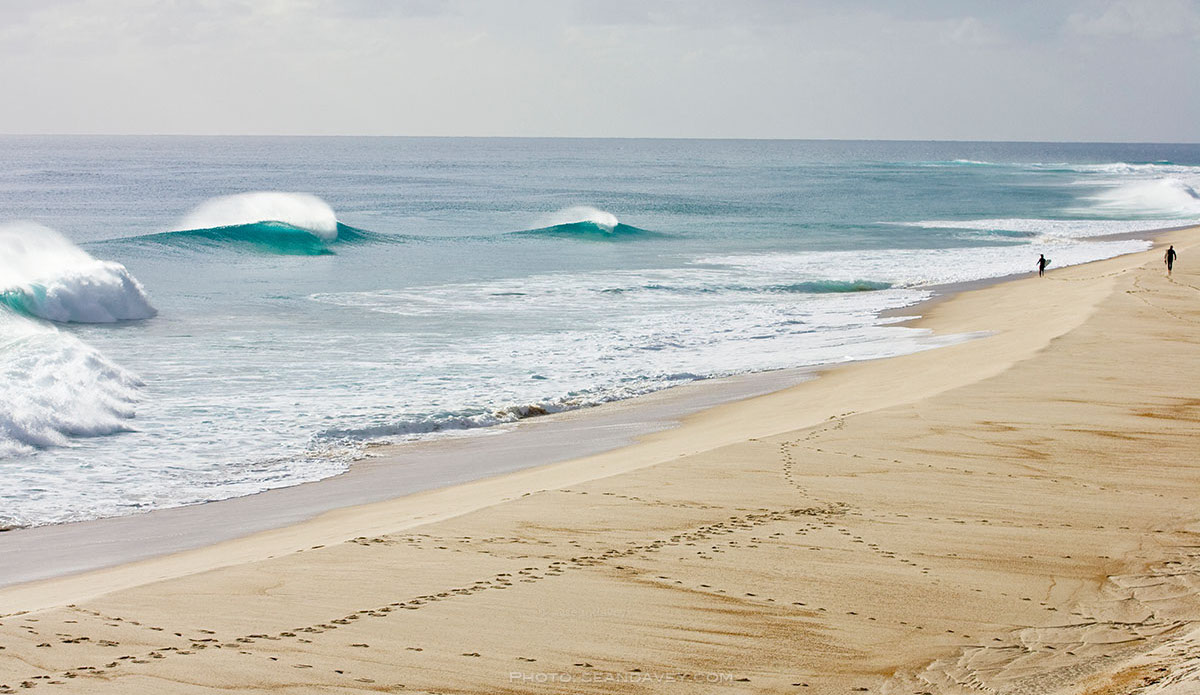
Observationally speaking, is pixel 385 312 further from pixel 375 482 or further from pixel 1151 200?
pixel 1151 200

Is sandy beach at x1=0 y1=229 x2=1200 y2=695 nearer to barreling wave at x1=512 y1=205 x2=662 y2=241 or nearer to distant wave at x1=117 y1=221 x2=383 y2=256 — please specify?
distant wave at x1=117 y1=221 x2=383 y2=256

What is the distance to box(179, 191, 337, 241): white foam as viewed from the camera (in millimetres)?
37938

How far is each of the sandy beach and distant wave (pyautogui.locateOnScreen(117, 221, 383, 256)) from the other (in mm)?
27881

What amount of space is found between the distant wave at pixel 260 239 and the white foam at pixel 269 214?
408mm

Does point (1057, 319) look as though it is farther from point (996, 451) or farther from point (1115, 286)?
point (996, 451)

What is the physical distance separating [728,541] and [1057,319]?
42.8 feet

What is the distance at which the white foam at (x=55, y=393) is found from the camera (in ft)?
34.9

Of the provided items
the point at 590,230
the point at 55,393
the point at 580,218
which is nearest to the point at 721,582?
the point at 55,393

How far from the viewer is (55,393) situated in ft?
38.5

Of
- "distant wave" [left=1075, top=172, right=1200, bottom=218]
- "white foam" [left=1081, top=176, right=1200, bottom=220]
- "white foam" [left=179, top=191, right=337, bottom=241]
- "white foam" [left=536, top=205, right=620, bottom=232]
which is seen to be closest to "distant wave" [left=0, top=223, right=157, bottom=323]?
"white foam" [left=179, top=191, right=337, bottom=241]

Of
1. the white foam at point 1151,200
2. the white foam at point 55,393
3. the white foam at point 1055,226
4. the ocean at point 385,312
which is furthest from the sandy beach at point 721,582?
the white foam at point 1151,200

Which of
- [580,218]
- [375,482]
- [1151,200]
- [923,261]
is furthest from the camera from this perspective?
[1151,200]

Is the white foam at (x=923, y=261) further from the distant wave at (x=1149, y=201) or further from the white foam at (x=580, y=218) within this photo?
the distant wave at (x=1149, y=201)

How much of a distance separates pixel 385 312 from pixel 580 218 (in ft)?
82.3
